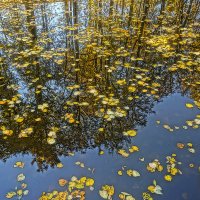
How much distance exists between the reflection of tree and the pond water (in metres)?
0.03

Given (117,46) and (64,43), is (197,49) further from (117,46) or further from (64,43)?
(64,43)

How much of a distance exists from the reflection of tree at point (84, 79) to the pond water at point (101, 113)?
3cm

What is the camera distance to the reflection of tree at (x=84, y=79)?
5.02 metres

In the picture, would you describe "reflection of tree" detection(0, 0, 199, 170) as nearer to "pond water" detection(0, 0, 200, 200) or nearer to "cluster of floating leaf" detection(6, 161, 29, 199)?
"pond water" detection(0, 0, 200, 200)

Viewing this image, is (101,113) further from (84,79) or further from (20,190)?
(20,190)

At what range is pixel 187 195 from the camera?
3.75 metres

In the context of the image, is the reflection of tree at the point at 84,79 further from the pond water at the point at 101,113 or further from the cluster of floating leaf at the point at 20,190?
the cluster of floating leaf at the point at 20,190

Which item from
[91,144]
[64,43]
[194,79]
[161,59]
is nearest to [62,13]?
[64,43]

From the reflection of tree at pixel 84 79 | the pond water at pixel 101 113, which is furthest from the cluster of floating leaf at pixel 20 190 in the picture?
the reflection of tree at pixel 84 79

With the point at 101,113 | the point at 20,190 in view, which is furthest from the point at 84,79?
the point at 20,190

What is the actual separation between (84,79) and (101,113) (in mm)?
1759

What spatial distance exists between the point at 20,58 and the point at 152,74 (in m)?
4.51

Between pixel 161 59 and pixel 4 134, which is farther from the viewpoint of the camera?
pixel 161 59

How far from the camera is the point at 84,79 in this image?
22.8ft
